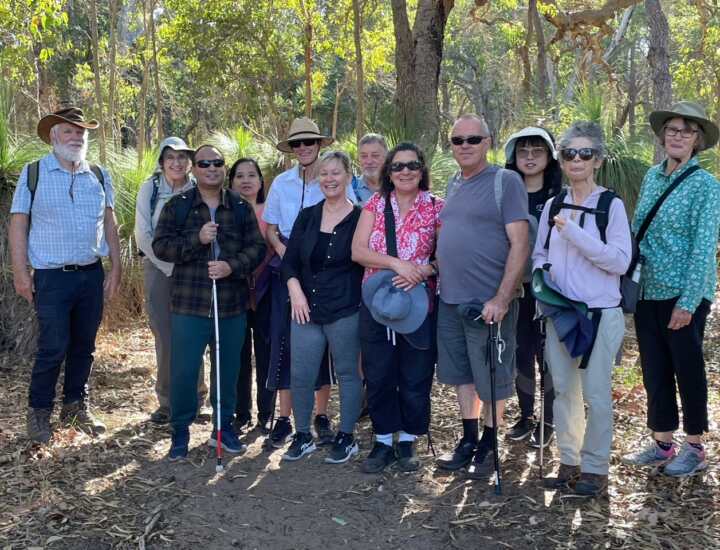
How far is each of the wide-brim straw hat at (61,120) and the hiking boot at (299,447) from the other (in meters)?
2.49

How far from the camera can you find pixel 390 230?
15.0ft

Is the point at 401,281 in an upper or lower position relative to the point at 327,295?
upper

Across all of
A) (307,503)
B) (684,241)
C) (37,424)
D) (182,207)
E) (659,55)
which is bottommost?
(307,503)

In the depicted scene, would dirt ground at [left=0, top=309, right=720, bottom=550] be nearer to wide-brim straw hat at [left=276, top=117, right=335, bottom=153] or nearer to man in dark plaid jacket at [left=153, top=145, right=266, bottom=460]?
man in dark plaid jacket at [left=153, top=145, right=266, bottom=460]

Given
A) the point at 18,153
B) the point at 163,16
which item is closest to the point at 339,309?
the point at 18,153

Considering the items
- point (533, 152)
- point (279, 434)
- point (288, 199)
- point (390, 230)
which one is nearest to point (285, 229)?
point (288, 199)

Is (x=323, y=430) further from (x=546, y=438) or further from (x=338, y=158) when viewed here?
(x=338, y=158)

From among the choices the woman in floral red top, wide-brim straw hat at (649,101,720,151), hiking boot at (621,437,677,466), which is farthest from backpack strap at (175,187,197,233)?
hiking boot at (621,437,677,466)

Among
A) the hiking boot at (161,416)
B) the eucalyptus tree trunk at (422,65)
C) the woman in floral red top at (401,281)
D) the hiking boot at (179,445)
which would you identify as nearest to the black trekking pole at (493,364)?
the woman in floral red top at (401,281)

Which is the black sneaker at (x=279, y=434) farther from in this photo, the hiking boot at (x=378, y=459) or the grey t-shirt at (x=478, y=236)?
the grey t-shirt at (x=478, y=236)

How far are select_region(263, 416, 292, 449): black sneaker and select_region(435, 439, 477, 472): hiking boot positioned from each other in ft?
3.51

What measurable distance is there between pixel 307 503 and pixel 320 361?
2.99 ft

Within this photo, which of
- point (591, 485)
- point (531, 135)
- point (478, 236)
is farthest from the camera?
point (531, 135)

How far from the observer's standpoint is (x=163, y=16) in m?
19.0
